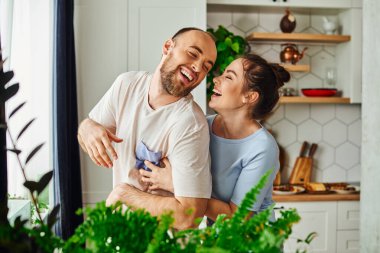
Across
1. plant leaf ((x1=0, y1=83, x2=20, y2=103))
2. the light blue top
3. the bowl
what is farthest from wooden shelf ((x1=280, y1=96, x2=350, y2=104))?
plant leaf ((x1=0, y1=83, x2=20, y2=103))

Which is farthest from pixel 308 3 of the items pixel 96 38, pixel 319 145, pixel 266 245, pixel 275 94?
pixel 266 245

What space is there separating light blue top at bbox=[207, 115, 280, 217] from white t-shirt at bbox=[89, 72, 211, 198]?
139 mm

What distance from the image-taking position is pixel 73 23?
326cm

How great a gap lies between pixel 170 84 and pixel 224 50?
2.14 metres

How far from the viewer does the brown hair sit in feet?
5.62

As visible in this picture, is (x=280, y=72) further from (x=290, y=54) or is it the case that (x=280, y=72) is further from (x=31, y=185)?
(x=290, y=54)

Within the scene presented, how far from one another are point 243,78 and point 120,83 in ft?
1.39

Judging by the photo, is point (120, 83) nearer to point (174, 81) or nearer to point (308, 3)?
point (174, 81)

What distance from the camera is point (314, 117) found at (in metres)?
4.23

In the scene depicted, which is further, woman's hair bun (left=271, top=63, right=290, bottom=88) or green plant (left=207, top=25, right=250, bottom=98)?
green plant (left=207, top=25, right=250, bottom=98)

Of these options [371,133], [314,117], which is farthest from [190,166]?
[314,117]

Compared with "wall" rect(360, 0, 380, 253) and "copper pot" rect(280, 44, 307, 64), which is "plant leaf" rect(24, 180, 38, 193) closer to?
"wall" rect(360, 0, 380, 253)

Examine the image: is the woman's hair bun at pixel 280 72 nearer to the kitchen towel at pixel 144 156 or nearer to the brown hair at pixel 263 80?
the brown hair at pixel 263 80

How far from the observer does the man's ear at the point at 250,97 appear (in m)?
1.72
